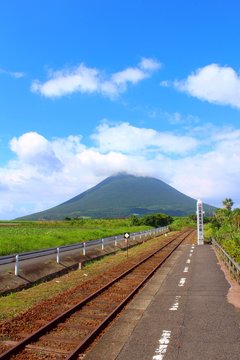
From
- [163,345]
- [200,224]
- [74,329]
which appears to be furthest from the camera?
[200,224]

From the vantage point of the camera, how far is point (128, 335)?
28.7 ft

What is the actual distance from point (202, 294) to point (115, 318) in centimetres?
445

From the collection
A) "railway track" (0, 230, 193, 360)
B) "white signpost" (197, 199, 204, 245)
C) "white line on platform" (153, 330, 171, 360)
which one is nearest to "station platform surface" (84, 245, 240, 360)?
"white line on platform" (153, 330, 171, 360)

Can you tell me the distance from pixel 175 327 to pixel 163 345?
144 centimetres

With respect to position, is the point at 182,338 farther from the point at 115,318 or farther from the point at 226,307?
the point at 226,307

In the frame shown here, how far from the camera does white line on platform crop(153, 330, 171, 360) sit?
7.31m

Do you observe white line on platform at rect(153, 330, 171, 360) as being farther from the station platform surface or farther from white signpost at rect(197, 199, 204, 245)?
white signpost at rect(197, 199, 204, 245)

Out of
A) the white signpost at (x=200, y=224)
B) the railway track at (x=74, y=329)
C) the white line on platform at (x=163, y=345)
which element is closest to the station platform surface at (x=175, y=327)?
the white line on platform at (x=163, y=345)

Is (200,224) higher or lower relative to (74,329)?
higher

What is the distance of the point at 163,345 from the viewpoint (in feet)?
26.0

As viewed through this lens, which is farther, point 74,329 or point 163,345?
point 74,329

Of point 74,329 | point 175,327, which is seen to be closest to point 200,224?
point 175,327

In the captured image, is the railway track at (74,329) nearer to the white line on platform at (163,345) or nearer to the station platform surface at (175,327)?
the station platform surface at (175,327)

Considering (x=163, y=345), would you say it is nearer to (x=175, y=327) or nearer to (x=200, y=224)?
(x=175, y=327)
